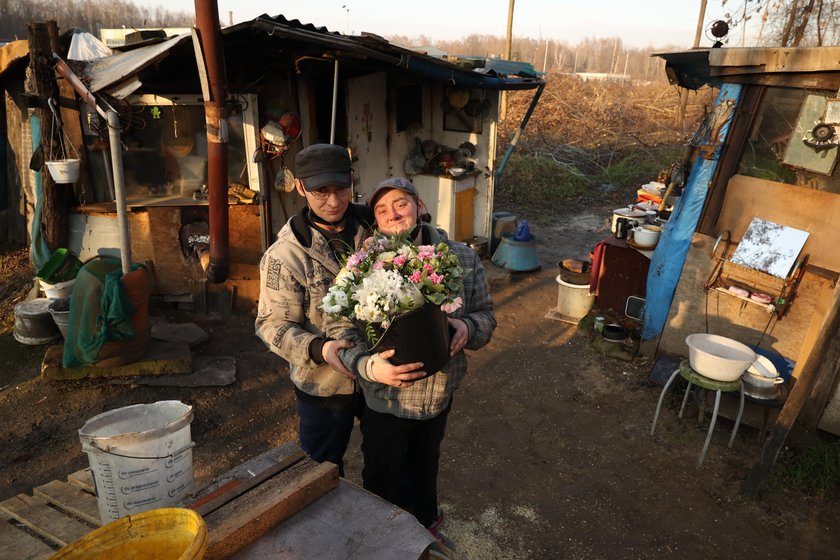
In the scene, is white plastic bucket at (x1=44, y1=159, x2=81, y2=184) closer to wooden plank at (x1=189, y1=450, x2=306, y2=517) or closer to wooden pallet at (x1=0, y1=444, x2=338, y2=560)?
wooden pallet at (x1=0, y1=444, x2=338, y2=560)

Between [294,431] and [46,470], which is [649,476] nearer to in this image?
[294,431]

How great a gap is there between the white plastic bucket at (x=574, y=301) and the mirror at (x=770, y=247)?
2322 millimetres

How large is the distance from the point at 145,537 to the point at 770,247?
577 cm

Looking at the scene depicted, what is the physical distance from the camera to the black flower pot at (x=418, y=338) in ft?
7.25

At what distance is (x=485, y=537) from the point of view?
160 inches

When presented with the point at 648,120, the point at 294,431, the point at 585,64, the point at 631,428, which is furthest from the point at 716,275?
the point at 585,64

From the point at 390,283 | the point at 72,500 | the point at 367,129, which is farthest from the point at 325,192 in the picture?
the point at 367,129

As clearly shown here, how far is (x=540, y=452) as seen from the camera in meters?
5.11

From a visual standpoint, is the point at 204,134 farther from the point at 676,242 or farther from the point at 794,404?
the point at 794,404

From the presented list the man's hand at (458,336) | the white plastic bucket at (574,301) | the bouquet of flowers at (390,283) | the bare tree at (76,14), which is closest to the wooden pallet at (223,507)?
the bouquet of flowers at (390,283)

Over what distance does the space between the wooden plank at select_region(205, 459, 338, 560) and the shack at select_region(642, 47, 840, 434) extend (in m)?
4.67

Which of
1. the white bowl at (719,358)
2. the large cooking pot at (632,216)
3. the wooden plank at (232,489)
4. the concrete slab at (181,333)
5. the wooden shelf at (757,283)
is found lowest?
the concrete slab at (181,333)

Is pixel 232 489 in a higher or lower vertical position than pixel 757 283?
higher

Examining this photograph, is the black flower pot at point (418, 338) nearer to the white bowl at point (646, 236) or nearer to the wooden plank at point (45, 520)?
the wooden plank at point (45, 520)
